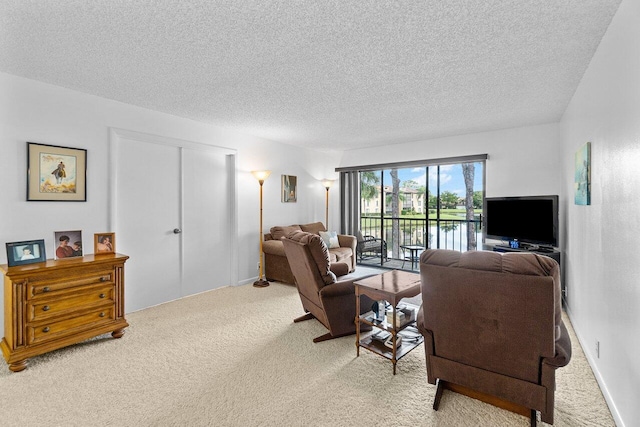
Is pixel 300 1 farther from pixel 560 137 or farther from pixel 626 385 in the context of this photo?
pixel 560 137

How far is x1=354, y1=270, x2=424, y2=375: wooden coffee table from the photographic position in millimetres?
2391

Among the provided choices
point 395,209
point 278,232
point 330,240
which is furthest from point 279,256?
point 395,209

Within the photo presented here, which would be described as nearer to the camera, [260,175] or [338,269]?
[338,269]

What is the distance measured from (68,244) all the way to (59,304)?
64 cm

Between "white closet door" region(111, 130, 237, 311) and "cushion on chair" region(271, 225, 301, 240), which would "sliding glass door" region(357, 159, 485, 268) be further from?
"white closet door" region(111, 130, 237, 311)

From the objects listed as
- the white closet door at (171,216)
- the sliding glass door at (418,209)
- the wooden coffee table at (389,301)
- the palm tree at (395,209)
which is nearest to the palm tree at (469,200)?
the sliding glass door at (418,209)

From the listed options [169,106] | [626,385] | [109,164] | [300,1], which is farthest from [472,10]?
[109,164]

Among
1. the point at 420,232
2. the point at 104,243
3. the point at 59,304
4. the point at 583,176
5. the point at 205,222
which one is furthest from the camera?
the point at 420,232

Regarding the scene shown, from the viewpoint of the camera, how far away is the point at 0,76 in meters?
2.75

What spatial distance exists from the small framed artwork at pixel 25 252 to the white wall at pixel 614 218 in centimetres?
435

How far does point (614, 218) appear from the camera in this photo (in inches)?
74.5

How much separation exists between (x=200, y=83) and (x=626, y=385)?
12.7ft

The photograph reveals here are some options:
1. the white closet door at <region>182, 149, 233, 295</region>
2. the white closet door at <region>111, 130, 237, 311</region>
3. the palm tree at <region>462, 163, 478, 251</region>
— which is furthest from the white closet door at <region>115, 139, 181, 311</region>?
the palm tree at <region>462, 163, 478, 251</region>

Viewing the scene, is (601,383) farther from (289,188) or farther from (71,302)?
(289,188)
